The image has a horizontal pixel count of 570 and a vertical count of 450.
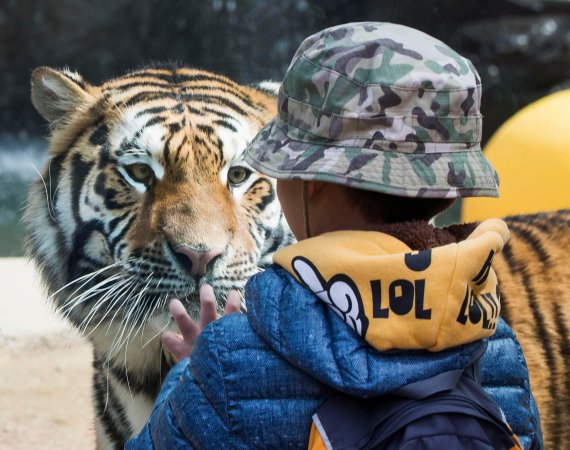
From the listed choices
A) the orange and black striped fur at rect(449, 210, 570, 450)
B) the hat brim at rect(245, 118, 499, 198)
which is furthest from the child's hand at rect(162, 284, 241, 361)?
the orange and black striped fur at rect(449, 210, 570, 450)

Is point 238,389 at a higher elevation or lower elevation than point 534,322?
higher

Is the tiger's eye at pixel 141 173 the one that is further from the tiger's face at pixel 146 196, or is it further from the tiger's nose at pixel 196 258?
the tiger's nose at pixel 196 258

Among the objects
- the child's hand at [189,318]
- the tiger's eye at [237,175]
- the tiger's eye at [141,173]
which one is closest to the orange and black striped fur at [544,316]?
the tiger's eye at [237,175]

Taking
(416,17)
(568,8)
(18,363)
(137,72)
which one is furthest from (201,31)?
(137,72)

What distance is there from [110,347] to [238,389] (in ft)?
4.92

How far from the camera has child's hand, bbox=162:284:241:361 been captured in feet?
5.84

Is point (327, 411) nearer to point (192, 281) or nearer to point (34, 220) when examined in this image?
point (192, 281)

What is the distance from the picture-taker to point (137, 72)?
318 cm

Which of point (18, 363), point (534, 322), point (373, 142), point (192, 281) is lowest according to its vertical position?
point (18, 363)

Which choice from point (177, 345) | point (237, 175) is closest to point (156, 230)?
point (237, 175)

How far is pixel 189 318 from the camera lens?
1.85 metres

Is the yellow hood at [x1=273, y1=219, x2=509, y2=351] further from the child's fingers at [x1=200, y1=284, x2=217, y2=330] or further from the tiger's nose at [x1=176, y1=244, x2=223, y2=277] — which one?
the tiger's nose at [x1=176, y1=244, x2=223, y2=277]

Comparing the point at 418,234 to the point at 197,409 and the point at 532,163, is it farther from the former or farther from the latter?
the point at 532,163

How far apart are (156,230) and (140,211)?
0.13m
